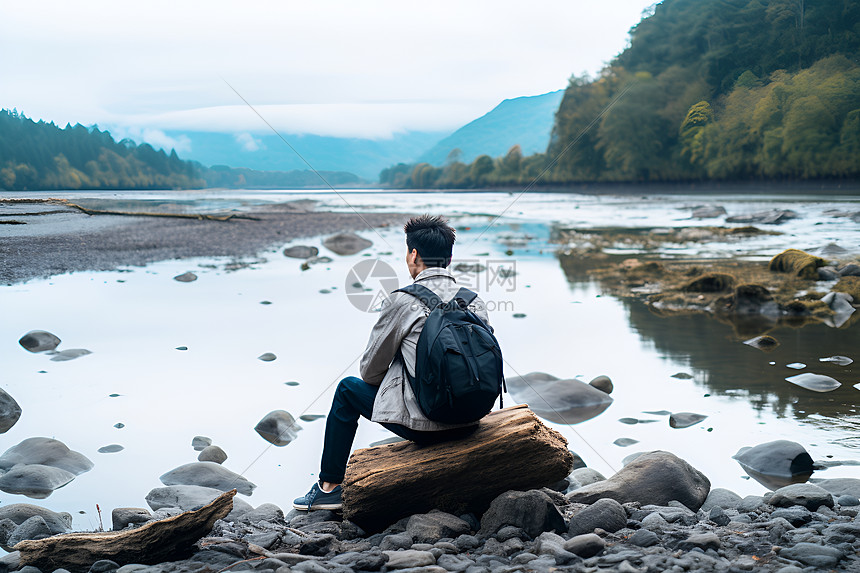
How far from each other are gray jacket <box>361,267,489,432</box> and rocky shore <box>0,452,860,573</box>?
22.4 inches

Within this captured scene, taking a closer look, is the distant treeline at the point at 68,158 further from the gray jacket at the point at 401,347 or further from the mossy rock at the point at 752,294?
the mossy rock at the point at 752,294

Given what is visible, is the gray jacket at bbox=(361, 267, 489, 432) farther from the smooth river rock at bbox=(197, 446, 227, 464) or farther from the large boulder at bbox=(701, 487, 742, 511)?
the smooth river rock at bbox=(197, 446, 227, 464)

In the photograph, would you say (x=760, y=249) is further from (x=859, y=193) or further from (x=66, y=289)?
(x=66, y=289)

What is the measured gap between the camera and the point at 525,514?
333cm

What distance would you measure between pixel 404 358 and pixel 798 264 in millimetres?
12501

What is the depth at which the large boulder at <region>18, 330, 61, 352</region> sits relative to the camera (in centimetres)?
794

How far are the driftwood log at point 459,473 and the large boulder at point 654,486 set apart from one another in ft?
1.31

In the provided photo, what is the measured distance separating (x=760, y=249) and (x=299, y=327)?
46.7ft

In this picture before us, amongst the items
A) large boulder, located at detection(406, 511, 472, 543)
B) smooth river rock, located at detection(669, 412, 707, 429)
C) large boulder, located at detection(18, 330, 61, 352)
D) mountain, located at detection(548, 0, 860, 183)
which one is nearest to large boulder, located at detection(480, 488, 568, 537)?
large boulder, located at detection(406, 511, 472, 543)

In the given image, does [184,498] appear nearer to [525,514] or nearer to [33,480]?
[33,480]

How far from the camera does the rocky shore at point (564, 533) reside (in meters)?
2.78

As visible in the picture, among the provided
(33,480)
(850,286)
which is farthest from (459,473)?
(850,286)

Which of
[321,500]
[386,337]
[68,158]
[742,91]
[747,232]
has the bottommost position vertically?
[321,500]

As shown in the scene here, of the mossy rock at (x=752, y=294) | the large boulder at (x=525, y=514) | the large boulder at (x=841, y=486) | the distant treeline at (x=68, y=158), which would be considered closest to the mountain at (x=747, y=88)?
the mossy rock at (x=752, y=294)
